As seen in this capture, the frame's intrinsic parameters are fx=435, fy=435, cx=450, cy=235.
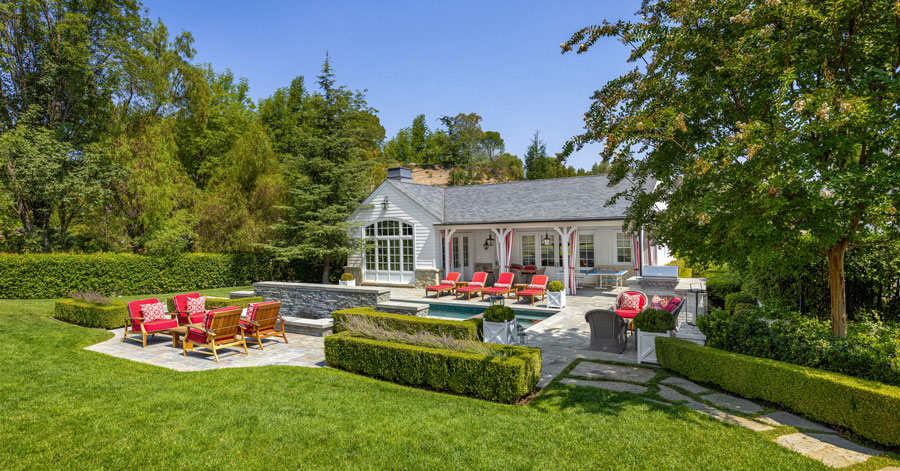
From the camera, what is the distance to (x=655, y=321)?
7852 millimetres

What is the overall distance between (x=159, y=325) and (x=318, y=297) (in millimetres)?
4468

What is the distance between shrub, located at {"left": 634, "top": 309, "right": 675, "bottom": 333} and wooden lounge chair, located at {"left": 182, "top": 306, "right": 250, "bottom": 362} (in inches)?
303

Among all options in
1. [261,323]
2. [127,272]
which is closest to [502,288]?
[261,323]

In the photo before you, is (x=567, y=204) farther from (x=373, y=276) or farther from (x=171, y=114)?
(x=171, y=114)

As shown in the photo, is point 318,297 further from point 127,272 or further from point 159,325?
point 127,272

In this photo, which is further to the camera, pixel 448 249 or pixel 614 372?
pixel 448 249

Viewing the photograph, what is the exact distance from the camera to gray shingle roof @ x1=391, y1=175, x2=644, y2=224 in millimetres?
17094

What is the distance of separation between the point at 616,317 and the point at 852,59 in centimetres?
513

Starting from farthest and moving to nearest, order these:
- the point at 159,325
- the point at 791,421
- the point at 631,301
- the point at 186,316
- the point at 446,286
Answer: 1. the point at 446,286
2. the point at 631,301
3. the point at 186,316
4. the point at 159,325
5. the point at 791,421

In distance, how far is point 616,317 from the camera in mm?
8383

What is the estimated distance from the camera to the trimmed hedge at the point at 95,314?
1118 cm

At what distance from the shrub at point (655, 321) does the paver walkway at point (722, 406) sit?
77cm

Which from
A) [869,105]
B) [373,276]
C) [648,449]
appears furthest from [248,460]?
[373,276]

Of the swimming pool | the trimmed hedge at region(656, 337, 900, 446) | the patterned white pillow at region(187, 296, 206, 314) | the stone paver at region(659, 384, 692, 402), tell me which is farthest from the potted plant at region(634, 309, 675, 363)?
the patterned white pillow at region(187, 296, 206, 314)
